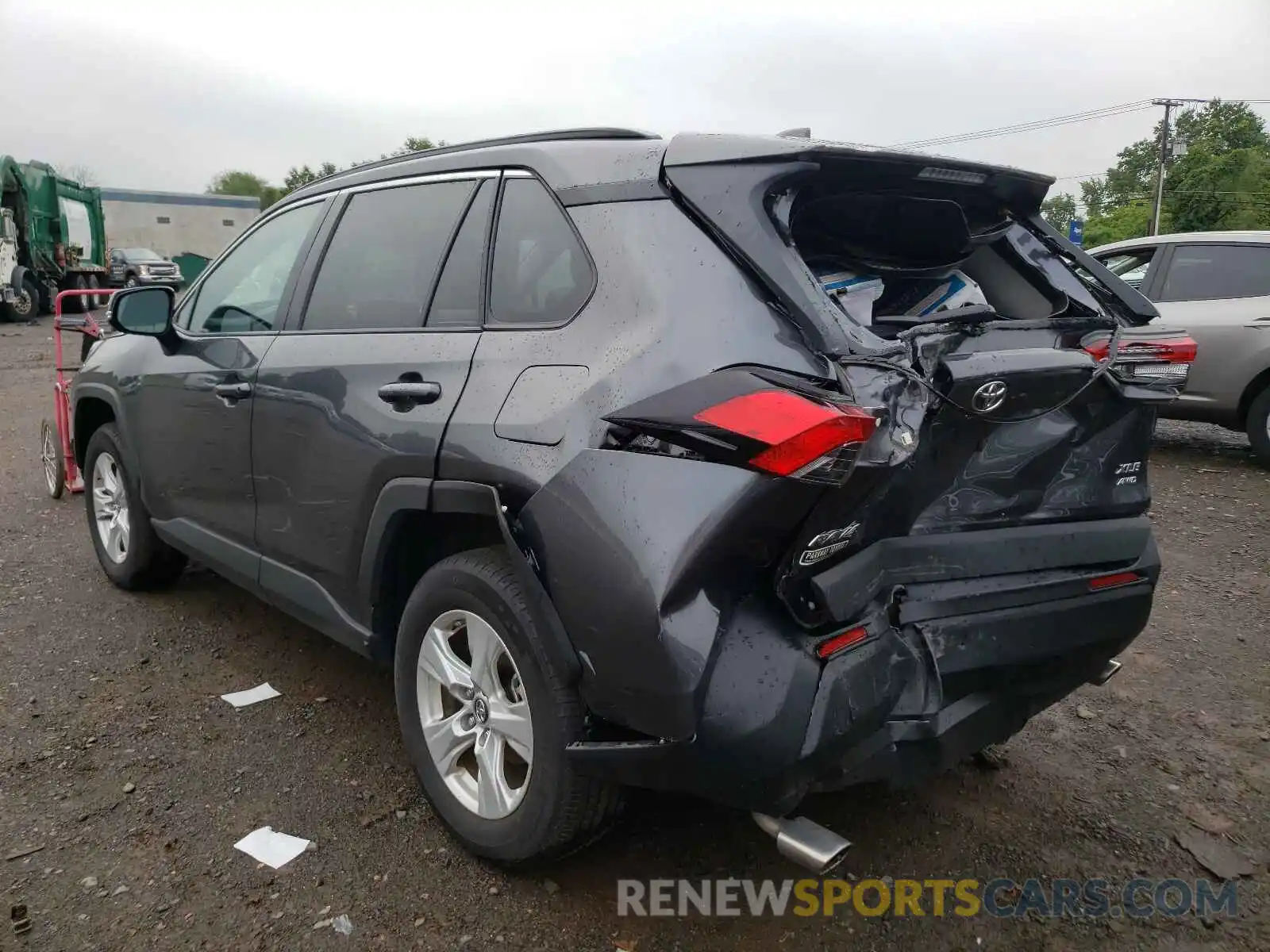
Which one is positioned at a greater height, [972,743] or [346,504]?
[346,504]

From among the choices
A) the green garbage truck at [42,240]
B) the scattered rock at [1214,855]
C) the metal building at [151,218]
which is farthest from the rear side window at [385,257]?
the metal building at [151,218]

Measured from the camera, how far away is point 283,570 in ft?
10.2

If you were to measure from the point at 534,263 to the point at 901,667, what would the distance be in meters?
1.35

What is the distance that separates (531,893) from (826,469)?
1.42 m

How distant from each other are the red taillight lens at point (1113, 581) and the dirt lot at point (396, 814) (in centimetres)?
80

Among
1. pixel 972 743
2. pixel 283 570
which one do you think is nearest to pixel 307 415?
pixel 283 570

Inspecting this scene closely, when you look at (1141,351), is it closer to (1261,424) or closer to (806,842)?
(806,842)

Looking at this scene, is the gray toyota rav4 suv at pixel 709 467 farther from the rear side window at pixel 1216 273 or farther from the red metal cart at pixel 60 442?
the rear side window at pixel 1216 273

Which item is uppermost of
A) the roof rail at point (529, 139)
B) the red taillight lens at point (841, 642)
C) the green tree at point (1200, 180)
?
the green tree at point (1200, 180)

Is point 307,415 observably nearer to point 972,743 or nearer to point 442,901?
point 442,901

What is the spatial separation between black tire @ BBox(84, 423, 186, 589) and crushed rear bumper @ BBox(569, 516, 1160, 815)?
308cm

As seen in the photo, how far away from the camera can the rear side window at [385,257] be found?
273cm

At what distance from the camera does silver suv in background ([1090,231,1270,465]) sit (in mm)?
7039

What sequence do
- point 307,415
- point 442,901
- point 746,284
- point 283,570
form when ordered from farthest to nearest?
point 283,570 → point 307,415 → point 442,901 → point 746,284
